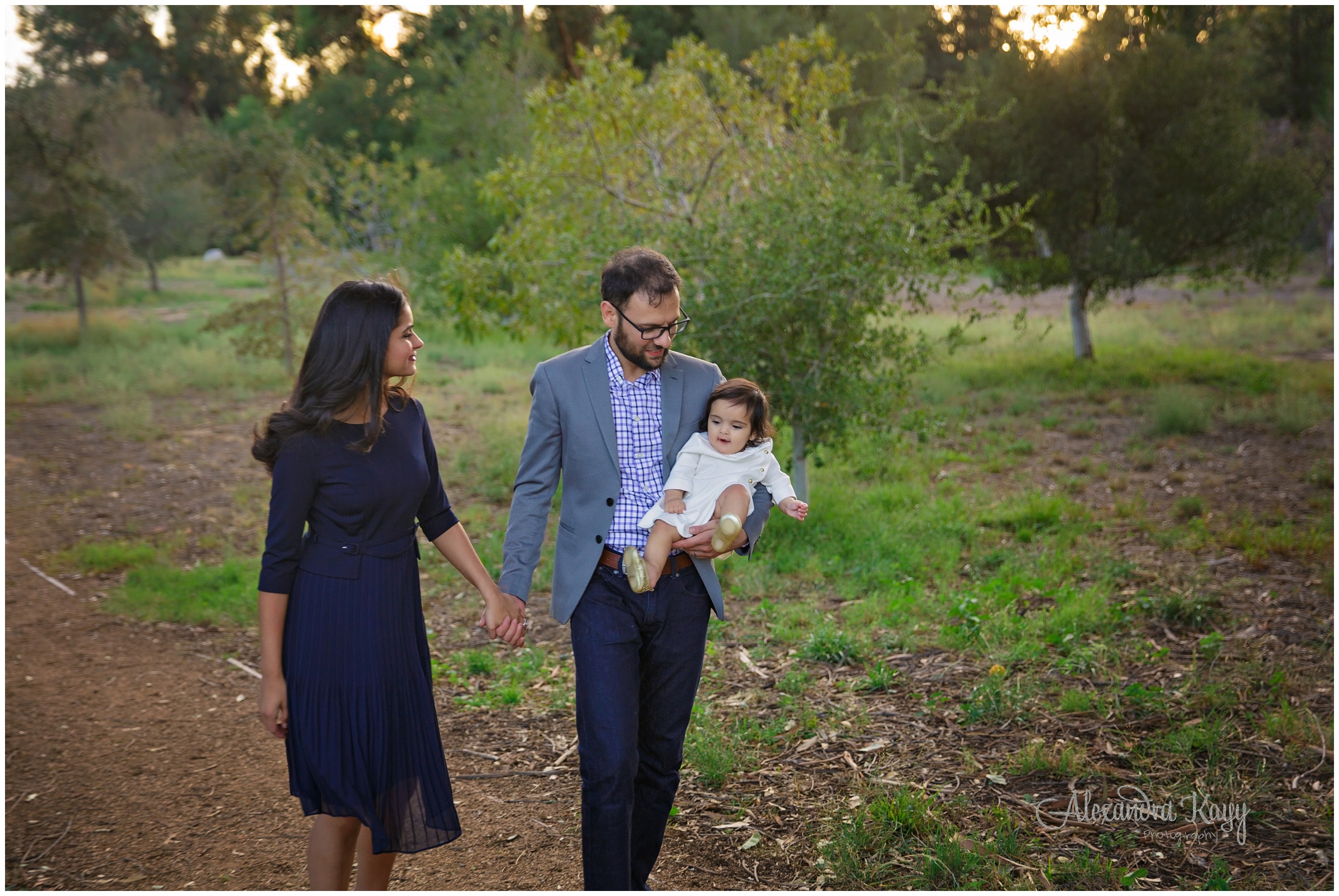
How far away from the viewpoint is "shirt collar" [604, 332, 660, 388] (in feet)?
11.4

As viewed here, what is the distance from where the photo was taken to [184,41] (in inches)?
1623

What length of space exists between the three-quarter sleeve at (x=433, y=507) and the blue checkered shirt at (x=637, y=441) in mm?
587

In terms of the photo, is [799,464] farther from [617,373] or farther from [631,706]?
[631,706]

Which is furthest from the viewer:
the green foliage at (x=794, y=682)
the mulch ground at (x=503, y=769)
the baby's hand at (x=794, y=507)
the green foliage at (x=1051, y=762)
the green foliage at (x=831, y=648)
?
the green foliage at (x=831, y=648)

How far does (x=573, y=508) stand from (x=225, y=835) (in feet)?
7.74

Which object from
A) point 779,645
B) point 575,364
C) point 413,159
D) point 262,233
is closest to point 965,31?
point 413,159

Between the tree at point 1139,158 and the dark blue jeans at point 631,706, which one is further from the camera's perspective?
the tree at point 1139,158

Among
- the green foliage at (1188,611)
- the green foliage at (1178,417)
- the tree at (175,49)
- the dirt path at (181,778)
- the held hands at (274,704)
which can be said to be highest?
the tree at (175,49)

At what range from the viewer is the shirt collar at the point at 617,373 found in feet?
11.4

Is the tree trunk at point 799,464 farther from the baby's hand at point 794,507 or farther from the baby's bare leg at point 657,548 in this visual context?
the baby's bare leg at point 657,548

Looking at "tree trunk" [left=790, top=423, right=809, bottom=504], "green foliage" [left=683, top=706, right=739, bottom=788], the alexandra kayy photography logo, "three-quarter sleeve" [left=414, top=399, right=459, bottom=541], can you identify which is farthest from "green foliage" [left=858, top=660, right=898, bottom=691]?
"three-quarter sleeve" [left=414, top=399, right=459, bottom=541]

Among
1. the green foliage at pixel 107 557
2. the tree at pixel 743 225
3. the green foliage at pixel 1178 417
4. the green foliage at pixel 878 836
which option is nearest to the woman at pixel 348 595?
the green foliage at pixel 878 836

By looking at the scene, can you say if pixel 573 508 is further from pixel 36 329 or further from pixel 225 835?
pixel 36 329

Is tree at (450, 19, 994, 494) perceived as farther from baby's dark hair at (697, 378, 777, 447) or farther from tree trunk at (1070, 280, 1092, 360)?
tree trunk at (1070, 280, 1092, 360)
